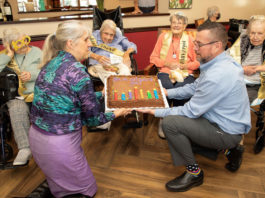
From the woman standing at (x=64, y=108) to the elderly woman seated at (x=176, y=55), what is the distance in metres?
1.23

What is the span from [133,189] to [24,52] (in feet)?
5.28

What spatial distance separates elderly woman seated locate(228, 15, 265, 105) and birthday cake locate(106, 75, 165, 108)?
0.97 metres

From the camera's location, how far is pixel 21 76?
2.06 m

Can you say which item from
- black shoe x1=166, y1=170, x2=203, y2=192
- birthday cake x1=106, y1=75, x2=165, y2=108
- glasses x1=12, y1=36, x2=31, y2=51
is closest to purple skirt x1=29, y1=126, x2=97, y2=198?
birthday cake x1=106, y1=75, x2=165, y2=108

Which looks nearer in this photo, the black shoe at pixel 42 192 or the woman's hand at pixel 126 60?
the black shoe at pixel 42 192

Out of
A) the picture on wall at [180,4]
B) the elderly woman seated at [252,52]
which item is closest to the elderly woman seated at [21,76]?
the elderly woman seated at [252,52]

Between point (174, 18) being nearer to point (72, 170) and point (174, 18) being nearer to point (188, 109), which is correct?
point (188, 109)

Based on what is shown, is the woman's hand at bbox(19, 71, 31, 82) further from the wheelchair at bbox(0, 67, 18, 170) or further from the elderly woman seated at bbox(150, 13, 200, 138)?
the elderly woman seated at bbox(150, 13, 200, 138)

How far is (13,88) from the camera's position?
1910 mm

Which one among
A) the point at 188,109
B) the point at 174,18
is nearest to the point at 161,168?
the point at 188,109

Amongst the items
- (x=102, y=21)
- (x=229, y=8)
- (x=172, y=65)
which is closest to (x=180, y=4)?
(x=229, y=8)

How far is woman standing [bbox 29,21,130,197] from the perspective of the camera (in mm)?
1326

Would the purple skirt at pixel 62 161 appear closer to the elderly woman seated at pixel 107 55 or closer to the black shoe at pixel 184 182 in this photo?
the black shoe at pixel 184 182

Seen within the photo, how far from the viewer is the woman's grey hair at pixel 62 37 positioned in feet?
4.40
